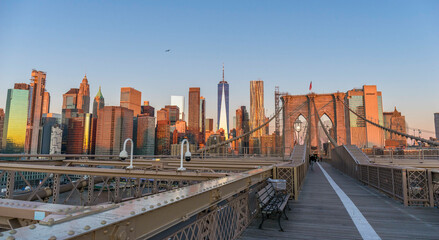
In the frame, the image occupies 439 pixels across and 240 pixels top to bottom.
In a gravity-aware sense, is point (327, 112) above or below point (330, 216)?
above

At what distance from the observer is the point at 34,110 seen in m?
177

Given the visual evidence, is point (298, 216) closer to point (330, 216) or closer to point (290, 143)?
point (330, 216)

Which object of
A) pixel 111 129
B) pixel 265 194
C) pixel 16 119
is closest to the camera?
pixel 265 194

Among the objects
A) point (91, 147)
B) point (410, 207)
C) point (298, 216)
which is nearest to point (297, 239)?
point (298, 216)

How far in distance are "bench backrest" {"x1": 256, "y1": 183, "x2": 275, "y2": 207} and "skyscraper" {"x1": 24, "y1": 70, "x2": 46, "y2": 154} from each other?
200 meters

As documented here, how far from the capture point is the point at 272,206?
6414 mm

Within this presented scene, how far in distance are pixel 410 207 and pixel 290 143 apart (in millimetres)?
45101

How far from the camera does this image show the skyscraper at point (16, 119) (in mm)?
148750

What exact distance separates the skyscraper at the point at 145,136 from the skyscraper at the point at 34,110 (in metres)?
68.1

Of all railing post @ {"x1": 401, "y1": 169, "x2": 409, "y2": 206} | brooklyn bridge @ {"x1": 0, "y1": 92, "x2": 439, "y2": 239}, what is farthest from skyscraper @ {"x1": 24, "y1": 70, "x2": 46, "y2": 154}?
railing post @ {"x1": 401, "y1": 169, "x2": 409, "y2": 206}

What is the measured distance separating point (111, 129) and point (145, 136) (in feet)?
84.1

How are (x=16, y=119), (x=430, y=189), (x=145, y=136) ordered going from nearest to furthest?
(x=430, y=189) → (x=16, y=119) → (x=145, y=136)

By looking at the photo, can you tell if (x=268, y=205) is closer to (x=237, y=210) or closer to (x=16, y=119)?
(x=237, y=210)

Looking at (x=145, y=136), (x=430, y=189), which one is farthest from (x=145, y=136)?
(x=430, y=189)
